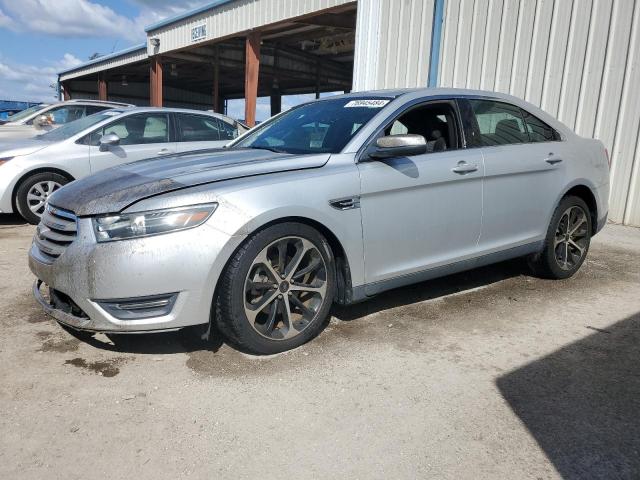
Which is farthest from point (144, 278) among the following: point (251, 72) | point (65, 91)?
point (65, 91)

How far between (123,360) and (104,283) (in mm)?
556

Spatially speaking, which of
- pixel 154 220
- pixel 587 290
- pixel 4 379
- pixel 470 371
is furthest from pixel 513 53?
pixel 4 379

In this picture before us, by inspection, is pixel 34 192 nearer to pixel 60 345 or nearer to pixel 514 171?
pixel 60 345

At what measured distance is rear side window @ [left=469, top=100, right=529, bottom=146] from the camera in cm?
405

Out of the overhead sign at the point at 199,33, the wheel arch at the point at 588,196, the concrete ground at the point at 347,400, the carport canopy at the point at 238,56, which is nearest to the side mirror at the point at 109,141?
the concrete ground at the point at 347,400

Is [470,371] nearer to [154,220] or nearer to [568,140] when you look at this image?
[154,220]

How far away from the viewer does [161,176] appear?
306 cm

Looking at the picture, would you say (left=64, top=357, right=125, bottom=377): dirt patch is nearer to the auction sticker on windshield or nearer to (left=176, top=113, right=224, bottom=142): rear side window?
the auction sticker on windshield

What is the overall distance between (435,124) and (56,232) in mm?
2625

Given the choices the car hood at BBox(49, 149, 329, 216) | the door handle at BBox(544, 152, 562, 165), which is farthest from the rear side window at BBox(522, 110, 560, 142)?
the car hood at BBox(49, 149, 329, 216)

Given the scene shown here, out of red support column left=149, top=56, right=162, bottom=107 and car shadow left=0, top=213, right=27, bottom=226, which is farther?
red support column left=149, top=56, right=162, bottom=107

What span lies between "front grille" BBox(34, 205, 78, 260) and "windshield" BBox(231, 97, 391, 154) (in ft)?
4.67

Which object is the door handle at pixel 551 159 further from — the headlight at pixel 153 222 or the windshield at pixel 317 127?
the headlight at pixel 153 222

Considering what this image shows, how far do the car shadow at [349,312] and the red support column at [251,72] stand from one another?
1146 cm
